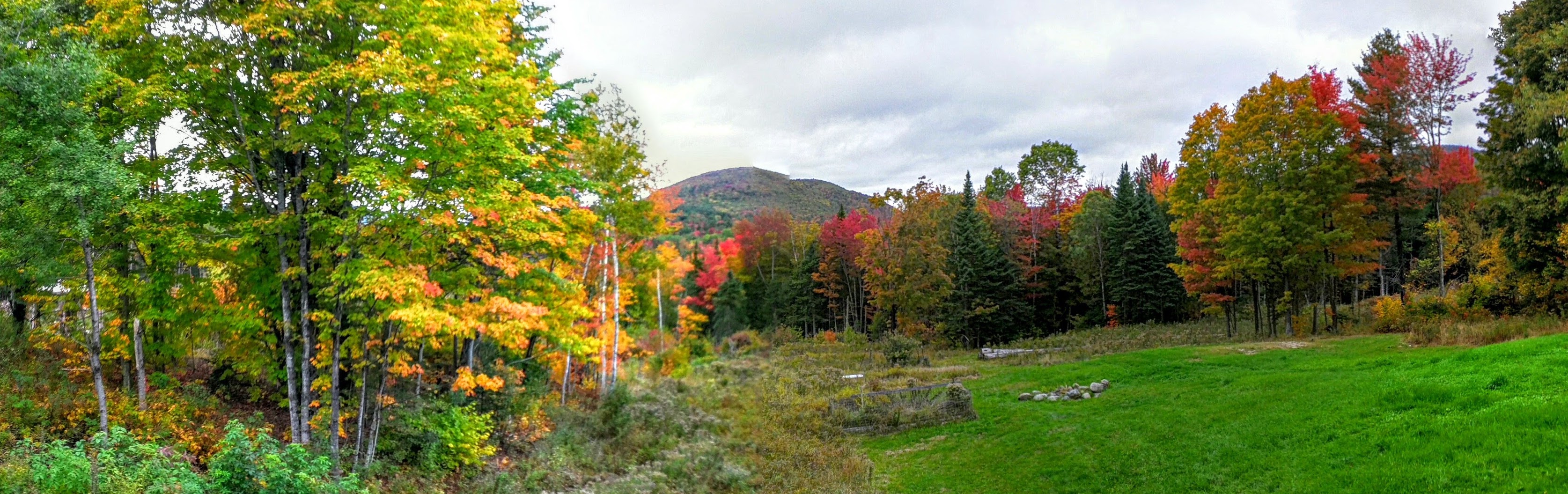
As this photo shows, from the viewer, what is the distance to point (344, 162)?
35.6 ft

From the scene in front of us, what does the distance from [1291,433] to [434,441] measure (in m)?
14.1

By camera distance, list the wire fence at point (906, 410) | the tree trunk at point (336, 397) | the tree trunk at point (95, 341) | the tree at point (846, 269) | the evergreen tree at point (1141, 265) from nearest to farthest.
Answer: the tree trunk at point (95, 341) < the tree trunk at point (336, 397) < the wire fence at point (906, 410) < the evergreen tree at point (1141, 265) < the tree at point (846, 269)

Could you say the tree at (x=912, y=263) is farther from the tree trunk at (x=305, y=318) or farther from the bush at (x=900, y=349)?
the tree trunk at (x=305, y=318)

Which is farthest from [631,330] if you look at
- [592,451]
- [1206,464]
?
[1206,464]

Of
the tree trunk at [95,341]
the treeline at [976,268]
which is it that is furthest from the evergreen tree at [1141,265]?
the tree trunk at [95,341]

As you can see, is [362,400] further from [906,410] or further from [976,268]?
[976,268]

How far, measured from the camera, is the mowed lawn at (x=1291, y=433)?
8.13 metres

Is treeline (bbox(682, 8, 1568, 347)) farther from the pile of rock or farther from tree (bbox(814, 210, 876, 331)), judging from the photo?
the pile of rock

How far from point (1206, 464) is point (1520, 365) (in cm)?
535

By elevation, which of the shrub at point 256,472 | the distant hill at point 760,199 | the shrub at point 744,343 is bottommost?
the shrub at point 744,343

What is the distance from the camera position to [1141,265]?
41812 millimetres

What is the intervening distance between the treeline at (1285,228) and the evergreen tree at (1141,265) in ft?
0.49

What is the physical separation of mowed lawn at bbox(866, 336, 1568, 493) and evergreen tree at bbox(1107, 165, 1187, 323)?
22.6 meters

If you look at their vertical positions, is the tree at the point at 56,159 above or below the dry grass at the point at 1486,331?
above
